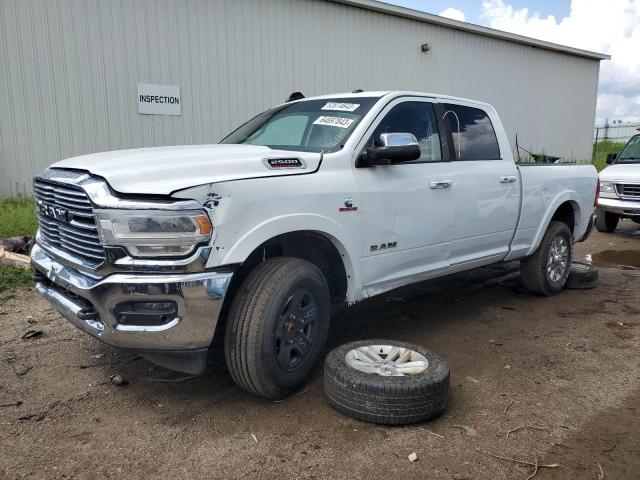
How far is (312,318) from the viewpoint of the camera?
3.49 meters

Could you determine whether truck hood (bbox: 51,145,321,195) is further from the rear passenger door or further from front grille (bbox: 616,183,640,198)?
front grille (bbox: 616,183,640,198)

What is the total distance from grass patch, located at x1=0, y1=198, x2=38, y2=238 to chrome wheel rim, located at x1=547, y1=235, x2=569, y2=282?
20.5 feet

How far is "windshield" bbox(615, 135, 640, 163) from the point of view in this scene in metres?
10.6

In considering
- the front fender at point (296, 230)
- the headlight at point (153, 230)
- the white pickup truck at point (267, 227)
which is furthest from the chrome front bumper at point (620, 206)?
the headlight at point (153, 230)

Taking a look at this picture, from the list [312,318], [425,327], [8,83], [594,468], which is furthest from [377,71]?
[594,468]

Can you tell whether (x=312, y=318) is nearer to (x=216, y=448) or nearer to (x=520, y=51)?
(x=216, y=448)

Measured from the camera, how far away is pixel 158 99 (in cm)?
1016

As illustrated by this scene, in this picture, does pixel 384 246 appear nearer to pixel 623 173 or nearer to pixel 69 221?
pixel 69 221

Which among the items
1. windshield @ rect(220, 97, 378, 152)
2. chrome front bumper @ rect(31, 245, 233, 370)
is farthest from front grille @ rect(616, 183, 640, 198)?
chrome front bumper @ rect(31, 245, 233, 370)

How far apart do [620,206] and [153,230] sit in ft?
30.4

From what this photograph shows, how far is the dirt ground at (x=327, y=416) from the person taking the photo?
109 inches

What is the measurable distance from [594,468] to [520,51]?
57.2ft

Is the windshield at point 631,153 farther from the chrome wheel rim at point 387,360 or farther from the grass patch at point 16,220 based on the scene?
the grass patch at point 16,220

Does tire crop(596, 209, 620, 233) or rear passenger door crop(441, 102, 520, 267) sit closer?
rear passenger door crop(441, 102, 520, 267)
